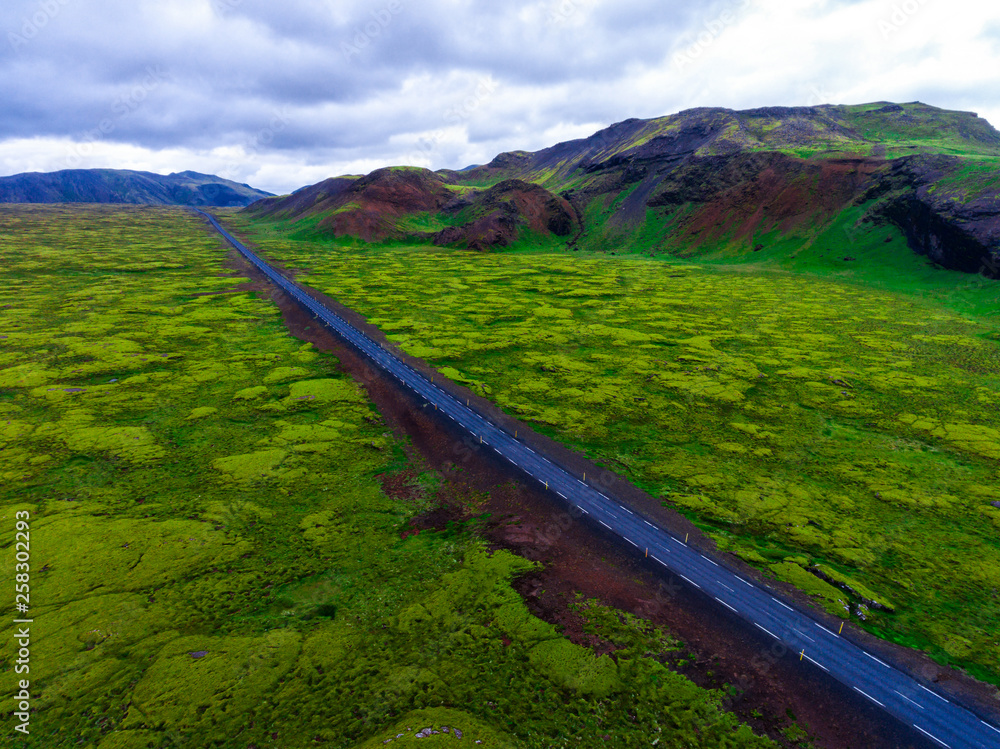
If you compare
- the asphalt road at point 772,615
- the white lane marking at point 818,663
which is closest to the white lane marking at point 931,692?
the asphalt road at point 772,615

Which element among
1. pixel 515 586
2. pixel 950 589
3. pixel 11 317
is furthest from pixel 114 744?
pixel 11 317

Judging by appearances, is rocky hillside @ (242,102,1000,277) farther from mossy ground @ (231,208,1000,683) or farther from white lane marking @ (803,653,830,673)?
white lane marking @ (803,653,830,673)

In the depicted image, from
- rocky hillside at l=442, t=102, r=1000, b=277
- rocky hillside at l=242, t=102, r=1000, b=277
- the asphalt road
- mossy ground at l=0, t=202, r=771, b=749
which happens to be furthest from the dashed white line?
rocky hillside at l=242, t=102, r=1000, b=277

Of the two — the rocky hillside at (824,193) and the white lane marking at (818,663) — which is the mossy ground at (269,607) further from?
the rocky hillside at (824,193)

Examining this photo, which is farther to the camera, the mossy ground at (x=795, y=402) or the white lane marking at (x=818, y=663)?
the mossy ground at (x=795, y=402)

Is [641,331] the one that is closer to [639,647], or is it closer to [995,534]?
[995,534]

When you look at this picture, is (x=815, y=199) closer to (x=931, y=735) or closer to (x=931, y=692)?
(x=931, y=692)
